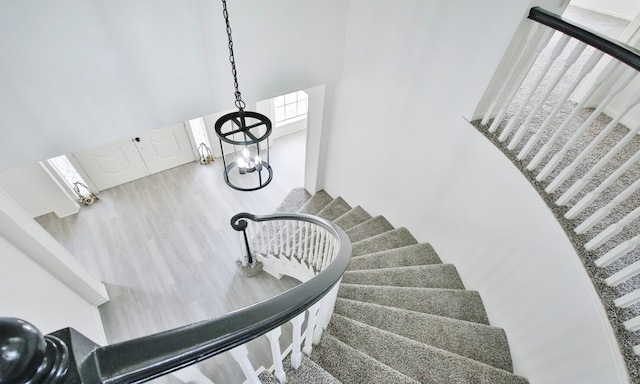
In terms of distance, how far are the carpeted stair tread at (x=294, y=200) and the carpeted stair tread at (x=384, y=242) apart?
162 centimetres

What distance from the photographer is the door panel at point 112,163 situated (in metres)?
4.61

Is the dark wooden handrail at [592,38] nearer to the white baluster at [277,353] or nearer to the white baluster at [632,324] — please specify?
the white baluster at [632,324]

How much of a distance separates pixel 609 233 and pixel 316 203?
3438 millimetres

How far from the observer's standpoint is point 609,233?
1323 mm

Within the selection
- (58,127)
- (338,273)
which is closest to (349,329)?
(338,273)

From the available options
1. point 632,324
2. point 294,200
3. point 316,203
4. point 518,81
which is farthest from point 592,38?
point 294,200

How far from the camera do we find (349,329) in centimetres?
176

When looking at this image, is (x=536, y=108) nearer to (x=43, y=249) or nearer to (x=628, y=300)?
(x=628, y=300)

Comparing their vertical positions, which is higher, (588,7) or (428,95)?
(588,7)

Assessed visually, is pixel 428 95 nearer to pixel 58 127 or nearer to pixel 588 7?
pixel 588 7

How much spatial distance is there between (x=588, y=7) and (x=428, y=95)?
1847 mm

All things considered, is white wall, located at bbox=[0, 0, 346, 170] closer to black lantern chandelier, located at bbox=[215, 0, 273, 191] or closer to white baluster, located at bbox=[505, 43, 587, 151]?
black lantern chandelier, located at bbox=[215, 0, 273, 191]

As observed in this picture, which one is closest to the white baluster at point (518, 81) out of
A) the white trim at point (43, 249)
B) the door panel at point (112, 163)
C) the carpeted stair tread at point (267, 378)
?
the carpeted stair tread at point (267, 378)

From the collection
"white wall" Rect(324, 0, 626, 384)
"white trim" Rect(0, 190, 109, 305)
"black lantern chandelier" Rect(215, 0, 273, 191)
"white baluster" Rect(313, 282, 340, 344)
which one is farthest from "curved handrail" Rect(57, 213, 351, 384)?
"white trim" Rect(0, 190, 109, 305)
